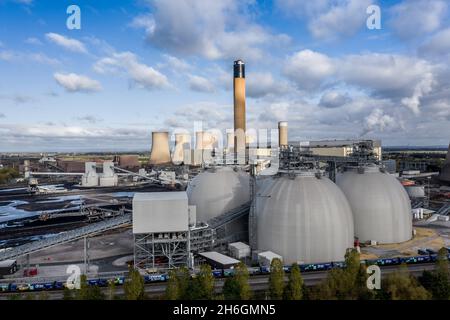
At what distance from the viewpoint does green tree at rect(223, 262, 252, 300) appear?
2533 centimetres

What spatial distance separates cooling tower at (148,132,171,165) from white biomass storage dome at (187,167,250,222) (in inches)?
4305

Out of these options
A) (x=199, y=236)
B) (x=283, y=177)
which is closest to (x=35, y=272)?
(x=199, y=236)

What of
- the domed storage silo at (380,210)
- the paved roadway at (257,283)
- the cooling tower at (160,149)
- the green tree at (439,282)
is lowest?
the paved roadway at (257,283)

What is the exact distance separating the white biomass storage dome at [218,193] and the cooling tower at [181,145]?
95.1m

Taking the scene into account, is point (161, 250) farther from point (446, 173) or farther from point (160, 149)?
point (160, 149)

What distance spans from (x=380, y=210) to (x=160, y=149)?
124 m

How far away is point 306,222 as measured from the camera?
3684 cm

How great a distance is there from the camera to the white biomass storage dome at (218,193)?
1928 inches

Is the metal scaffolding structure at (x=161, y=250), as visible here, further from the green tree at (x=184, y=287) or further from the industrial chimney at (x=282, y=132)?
the industrial chimney at (x=282, y=132)

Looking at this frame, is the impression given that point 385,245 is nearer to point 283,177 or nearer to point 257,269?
point 283,177

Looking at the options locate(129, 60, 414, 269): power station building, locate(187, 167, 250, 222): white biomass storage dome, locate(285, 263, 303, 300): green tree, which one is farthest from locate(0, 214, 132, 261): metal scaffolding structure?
locate(285, 263, 303, 300): green tree

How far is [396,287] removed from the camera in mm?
24359

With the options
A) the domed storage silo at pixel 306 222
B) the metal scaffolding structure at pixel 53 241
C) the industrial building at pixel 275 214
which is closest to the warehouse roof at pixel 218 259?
the industrial building at pixel 275 214
